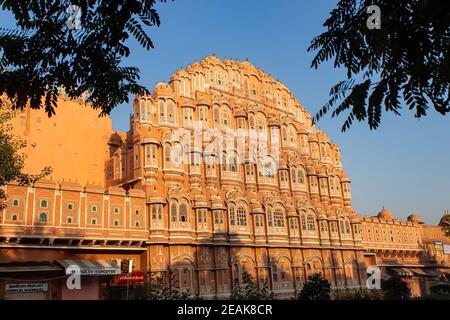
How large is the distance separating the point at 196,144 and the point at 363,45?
3486 centimetres

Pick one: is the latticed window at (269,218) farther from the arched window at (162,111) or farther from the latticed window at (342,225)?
the arched window at (162,111)

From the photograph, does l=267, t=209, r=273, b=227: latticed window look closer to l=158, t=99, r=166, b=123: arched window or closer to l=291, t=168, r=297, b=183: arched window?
l=291, t=168, r=297, b=183: arched window

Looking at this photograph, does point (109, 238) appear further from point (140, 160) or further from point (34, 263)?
point (140, 160)

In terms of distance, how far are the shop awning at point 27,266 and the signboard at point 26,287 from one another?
1142 mm

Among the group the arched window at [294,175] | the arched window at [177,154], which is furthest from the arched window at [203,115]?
the arched window at [294,175]

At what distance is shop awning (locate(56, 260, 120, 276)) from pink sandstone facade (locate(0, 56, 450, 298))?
38.8 inches

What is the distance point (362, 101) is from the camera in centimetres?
560

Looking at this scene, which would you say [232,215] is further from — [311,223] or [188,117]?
[311,223]

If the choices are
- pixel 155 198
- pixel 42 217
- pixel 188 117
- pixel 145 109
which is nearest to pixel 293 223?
pixel 188 117

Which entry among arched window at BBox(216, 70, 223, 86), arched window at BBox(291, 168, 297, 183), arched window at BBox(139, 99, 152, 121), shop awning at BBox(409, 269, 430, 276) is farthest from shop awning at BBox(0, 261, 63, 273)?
shop awning at BBox(409, 269, 430, 276)

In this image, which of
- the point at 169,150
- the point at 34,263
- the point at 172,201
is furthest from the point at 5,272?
the point at 169,150

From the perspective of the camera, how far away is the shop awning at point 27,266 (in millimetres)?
26691

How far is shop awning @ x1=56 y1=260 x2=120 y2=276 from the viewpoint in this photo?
28.8 metres

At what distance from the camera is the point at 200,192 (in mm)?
37750
